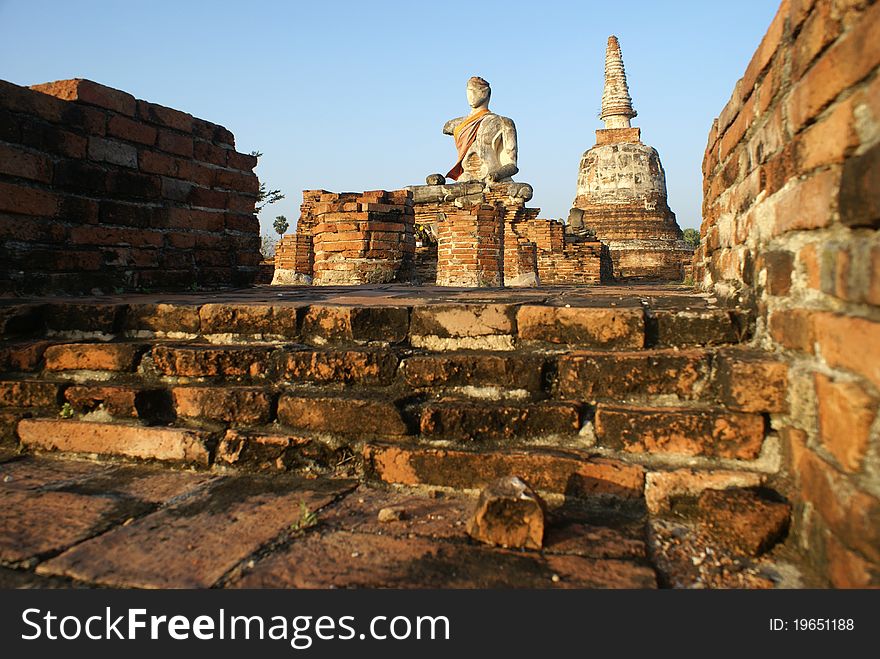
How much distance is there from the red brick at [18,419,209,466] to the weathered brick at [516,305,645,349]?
118 centimetres

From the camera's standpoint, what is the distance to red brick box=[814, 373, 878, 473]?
102cm

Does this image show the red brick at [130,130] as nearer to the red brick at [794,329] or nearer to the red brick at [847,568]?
the red brick at [794,329]

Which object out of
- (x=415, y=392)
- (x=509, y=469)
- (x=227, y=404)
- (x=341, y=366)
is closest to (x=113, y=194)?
(x=227, y=404)

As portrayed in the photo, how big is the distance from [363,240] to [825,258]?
20.1 feet

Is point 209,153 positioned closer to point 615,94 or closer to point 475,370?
point 475,370

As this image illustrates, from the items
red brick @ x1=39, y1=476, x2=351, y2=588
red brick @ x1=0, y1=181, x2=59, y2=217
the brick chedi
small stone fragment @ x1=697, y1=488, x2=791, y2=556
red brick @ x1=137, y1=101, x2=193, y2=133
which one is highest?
the brick chedi

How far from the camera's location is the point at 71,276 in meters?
3.09

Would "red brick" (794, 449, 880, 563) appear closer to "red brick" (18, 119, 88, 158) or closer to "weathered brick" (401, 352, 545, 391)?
"weathered brick" (401, 352, 545, 391)

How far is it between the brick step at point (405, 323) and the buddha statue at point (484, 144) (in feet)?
36.4

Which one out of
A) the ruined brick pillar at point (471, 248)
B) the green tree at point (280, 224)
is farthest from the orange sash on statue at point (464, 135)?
the green tree at point (280, 224)

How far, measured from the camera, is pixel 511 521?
4.33ft

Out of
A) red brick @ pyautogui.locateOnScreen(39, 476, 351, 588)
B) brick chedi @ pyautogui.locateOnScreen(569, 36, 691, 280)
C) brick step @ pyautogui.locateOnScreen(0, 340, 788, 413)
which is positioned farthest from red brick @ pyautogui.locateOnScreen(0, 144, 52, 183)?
brick chedi @ pyautogui.locateOnScreen(569, 36, 691, 280)

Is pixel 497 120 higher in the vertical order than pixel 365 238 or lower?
higher

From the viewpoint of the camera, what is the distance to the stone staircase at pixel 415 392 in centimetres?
155
